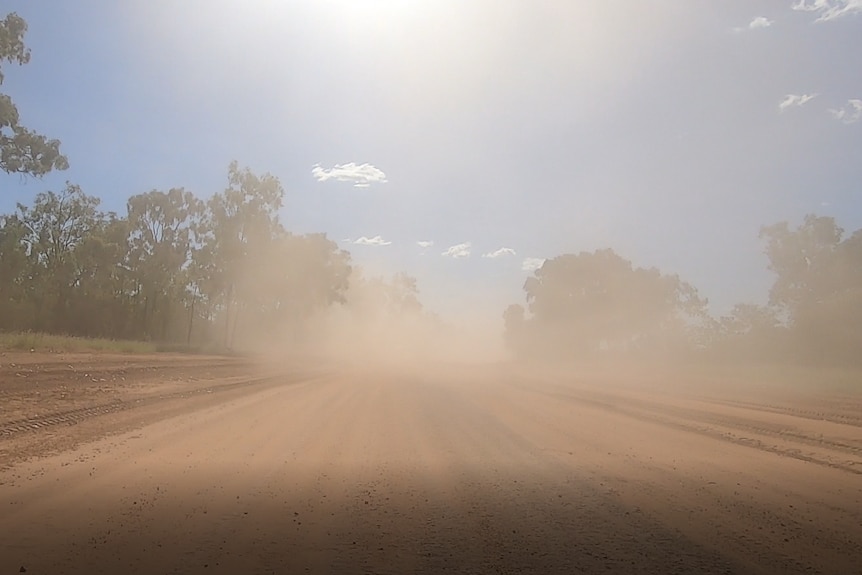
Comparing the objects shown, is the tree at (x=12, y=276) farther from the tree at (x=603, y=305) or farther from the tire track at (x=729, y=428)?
the tree at (x=603, y=305)

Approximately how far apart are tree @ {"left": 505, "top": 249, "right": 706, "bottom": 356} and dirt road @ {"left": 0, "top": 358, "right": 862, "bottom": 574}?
53650 millimetres

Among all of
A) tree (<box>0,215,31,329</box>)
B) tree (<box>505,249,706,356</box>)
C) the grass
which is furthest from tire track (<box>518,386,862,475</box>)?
tree (<box>505,249,706,356</box>)

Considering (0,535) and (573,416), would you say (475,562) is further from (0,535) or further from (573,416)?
(573,416)

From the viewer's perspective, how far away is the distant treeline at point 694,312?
42.0 metres

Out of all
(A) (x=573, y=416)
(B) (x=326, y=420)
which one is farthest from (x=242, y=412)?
(A) (x=573, y=416)

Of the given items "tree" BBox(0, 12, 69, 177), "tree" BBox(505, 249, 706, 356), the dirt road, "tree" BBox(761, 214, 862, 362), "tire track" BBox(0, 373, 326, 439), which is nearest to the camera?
the dirt road

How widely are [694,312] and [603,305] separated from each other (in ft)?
30.1

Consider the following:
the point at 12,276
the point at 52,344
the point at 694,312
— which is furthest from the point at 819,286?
the point at 12,276

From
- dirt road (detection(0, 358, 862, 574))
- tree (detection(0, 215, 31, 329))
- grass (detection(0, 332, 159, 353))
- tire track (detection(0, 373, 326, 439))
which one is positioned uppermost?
tree (detection(0, 215, 31, 329))

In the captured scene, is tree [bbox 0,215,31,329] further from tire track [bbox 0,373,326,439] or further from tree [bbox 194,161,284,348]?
tire track [bbox 0,373,326,439]

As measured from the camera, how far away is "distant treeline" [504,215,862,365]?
138 ft

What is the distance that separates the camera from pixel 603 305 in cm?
6762

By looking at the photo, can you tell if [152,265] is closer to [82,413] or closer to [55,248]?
[55,248]

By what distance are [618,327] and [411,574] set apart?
214ft
